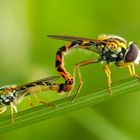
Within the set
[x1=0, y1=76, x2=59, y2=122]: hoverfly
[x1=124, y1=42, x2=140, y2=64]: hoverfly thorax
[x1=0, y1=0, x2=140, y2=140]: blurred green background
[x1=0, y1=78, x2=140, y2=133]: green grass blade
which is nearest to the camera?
[x1=0, y1=78, x2=140, y2=133]: green grass blade

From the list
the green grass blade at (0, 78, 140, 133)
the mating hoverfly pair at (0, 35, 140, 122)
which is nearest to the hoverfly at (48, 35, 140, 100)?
the mating hoverfly pair at (0, 35, 140, 122)

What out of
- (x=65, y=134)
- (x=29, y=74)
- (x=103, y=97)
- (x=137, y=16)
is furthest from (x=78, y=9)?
(x=103, y=97)

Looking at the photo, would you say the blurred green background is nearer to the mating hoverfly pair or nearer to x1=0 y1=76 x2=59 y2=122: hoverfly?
the mating hoverfly pair

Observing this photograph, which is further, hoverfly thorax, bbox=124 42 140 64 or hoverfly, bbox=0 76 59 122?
hoverfly, bbox=0 76 59 122

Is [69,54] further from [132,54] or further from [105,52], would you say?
[132,54]

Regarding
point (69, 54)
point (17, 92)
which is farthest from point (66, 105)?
point (69, 54)

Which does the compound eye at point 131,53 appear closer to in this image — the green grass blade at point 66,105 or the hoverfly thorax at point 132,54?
the hoverfly thorax at point 132,54

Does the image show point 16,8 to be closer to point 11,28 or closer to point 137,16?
point 11,28

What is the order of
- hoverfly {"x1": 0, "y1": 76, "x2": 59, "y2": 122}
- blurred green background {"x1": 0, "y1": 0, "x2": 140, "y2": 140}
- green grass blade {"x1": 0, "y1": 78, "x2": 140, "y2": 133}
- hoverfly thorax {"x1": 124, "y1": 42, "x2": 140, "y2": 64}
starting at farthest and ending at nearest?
blurred green background {"x1": 0, "y1": 0, "x2": 140, "y2": 140}, hoverfly {"x1": 0, "y1": 76, "x2": 59, "y2": 122}, hoverfly thorax {"x1": 124, "y1": 42, "x2": 140, "y2": 64}, green grass blade {"x1": 0, "y1": 78, "x2": 140, "y2": 133}

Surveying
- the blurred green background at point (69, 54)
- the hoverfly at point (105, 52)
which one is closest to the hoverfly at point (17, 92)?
the hoverfly at point (105, 52)
